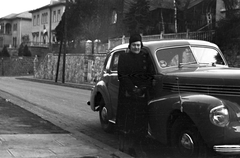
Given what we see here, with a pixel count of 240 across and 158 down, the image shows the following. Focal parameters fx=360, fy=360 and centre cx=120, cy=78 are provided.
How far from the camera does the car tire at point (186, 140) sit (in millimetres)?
5000

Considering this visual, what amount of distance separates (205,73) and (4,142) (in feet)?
11.6

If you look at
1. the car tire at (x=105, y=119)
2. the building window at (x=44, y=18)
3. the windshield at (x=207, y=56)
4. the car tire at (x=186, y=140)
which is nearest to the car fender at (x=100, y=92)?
the car tire at (x=105, y=119)

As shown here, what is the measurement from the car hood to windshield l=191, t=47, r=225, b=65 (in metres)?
0.39

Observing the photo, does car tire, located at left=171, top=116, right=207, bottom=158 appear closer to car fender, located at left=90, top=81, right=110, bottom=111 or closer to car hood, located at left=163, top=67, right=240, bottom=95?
car hood, located at left=163, top=67, right=240, bottom=95

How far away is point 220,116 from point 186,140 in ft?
2.22

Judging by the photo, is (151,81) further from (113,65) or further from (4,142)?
(4,142)

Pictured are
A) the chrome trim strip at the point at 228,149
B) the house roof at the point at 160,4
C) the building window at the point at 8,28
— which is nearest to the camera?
the chrome trim strip at the point at 228,149

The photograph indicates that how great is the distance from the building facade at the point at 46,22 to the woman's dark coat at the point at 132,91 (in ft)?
205

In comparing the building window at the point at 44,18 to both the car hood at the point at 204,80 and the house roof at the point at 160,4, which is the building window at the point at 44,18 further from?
the car hood at the point at 204,80

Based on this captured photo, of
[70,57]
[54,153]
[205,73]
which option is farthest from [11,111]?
[70,57]

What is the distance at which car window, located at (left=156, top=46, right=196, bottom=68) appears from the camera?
6.20m

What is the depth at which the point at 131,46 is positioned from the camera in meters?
5.83

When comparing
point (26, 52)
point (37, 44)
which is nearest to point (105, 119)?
point (26, 52)

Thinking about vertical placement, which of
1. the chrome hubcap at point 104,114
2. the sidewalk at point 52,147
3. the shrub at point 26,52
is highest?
the shrub at point 26,52
